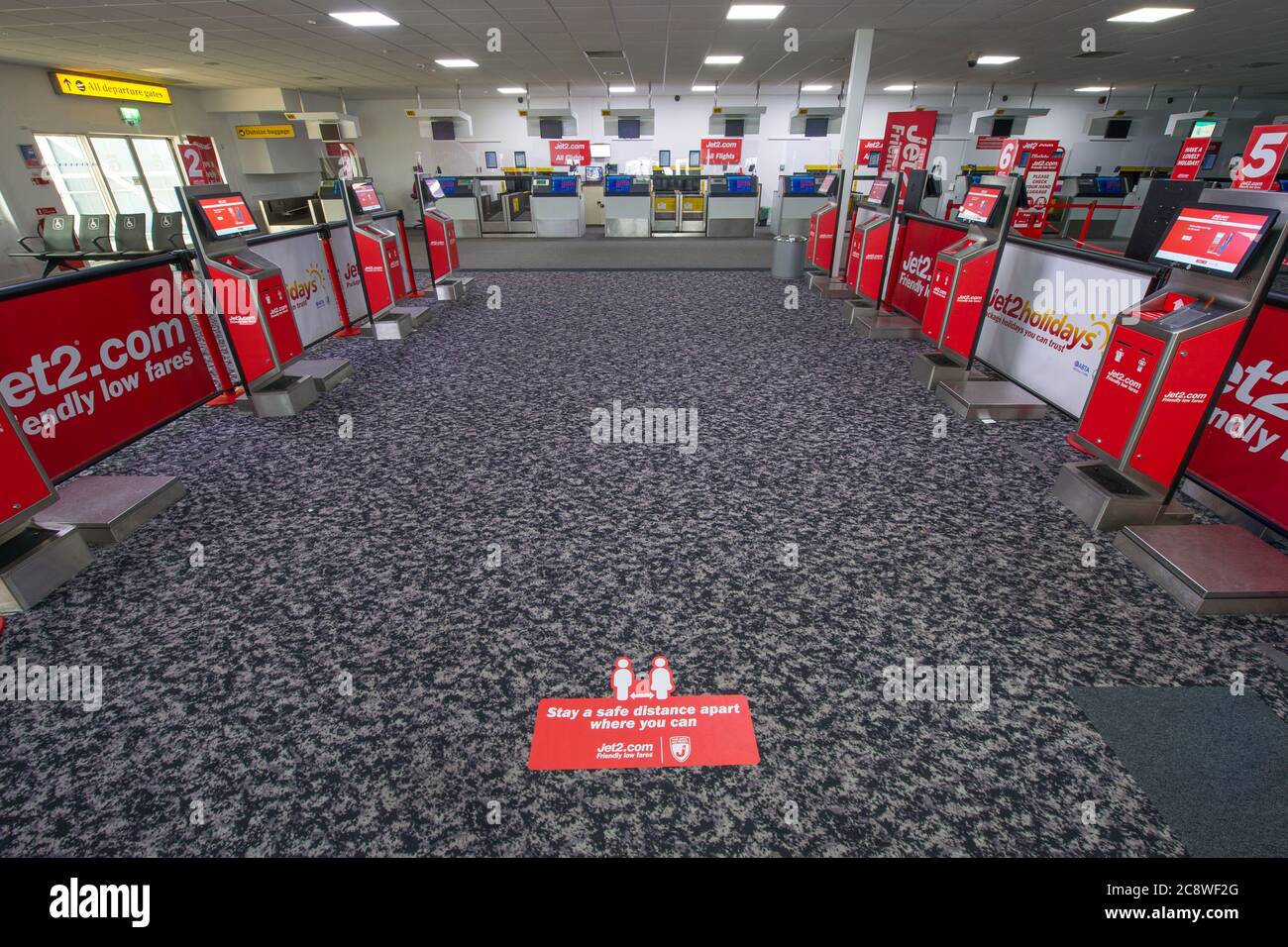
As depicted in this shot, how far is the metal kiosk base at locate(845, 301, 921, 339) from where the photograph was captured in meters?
5.75

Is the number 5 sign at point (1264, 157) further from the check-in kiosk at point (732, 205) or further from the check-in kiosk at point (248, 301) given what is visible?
the check-in kiosk at point (732, 205)

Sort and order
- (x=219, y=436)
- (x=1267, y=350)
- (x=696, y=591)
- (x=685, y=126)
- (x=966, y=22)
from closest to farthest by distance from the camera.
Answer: (x=696, y=591) → (x=1267, y=350) → (x=219, y=436) → (x=966, y=22) → (x=685, y=126)

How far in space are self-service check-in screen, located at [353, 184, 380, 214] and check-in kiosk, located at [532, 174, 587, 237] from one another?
777 cm

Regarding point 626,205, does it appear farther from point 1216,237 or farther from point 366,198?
point 1216,237

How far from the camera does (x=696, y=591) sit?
7.74 ft

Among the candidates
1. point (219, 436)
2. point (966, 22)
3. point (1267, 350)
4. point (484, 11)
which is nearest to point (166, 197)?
point (484, 11)

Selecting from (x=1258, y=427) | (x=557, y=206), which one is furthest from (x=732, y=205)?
(x=1258, y=427)

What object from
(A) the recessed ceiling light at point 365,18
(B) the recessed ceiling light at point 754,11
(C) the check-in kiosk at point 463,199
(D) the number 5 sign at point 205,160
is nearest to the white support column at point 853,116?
(B) the recessed ceiling light at point 754,11

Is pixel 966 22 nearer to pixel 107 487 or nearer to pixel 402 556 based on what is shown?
pixel 402 556

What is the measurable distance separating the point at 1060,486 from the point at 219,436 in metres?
A: 5.14

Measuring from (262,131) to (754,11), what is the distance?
13756 millimetres

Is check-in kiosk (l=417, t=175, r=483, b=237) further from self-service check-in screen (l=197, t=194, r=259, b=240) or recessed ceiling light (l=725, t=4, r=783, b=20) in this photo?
self-service check-in screen (l=197, t=194, r=259, b=240)

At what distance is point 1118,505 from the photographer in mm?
2713

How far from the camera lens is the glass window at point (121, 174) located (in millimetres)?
11586
